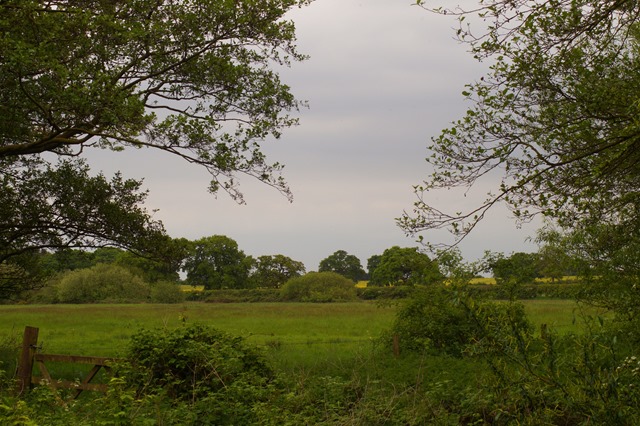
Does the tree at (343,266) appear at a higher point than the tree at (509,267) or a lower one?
higher

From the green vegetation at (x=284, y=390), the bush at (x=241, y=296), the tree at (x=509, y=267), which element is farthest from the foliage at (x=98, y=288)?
the tree at (x=509, y=267)

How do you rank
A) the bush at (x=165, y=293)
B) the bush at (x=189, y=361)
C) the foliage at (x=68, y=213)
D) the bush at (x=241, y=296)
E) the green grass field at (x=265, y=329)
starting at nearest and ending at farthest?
the bush at (x=189, y=361)
the foliage at (x=68, y=213)
the green grass field at (x=265, y=329)
the bush at (x=165, y=293)
the bush at (x=241, y=296)

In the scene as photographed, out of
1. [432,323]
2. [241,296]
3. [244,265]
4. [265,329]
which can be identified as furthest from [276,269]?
[432,323]

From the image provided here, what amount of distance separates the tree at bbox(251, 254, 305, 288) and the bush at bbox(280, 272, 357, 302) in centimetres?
2096

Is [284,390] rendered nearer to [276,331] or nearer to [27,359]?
[27,359]

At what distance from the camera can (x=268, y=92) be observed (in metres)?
17.1

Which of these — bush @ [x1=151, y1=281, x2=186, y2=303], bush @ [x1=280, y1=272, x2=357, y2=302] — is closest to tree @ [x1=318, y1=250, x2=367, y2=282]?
bush @ [x1=280, y1=272, x2=357, y2=302]

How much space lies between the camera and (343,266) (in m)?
125

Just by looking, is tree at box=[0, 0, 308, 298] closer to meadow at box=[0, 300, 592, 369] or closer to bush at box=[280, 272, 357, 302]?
meadow at box=[0, 300, 592, 369]

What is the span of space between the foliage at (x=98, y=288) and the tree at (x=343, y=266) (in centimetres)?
5583

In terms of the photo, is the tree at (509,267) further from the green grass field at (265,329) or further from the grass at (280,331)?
the green grass field at (265,329)

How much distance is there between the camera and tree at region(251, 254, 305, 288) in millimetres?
104550

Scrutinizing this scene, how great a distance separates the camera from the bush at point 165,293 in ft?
241

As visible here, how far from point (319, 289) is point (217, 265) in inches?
1043
